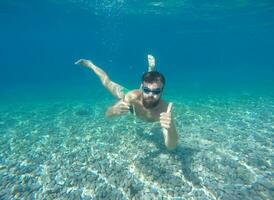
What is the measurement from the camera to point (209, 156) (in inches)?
331

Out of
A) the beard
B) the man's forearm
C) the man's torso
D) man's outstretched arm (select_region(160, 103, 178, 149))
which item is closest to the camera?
man's outstretched arm (select_region(160, 103, 178, 149))

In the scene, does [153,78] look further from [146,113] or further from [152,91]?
[146,113]

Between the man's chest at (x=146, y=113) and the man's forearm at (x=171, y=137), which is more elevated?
the man's chest at (x=146, y=113)

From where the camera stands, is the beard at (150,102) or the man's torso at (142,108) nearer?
the beard at (150,102)

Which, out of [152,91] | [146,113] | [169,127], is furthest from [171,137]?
[146,113]

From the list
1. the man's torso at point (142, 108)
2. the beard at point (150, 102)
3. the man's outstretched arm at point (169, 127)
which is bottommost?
the man's outstretched arm at point (169, 127)

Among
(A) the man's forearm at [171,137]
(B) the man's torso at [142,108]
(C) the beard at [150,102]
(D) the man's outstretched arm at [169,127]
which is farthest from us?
(B) the man's torso at [142,108]

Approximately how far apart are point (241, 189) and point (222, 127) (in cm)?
523

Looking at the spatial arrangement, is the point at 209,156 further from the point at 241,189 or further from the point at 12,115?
the point at 12,115

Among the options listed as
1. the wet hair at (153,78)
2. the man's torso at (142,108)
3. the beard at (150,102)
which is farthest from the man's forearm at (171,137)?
the wet hair at (153,78)

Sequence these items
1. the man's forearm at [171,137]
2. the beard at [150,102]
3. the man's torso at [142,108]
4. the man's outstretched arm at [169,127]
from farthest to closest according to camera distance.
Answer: the man's torso at [142,108]
the beard at [150,102]
the man's forearm at [171,137]
the man's outstretched arm at [169,127]

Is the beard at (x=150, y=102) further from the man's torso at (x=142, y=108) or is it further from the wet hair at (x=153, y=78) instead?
the wet hair at (x=153, y=78)

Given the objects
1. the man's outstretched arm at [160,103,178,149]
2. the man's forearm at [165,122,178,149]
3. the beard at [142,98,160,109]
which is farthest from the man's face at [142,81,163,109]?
the man's forearm at [165,122,178,149]

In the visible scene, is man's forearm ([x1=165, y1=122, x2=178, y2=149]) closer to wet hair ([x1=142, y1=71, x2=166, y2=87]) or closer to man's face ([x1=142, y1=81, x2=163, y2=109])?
man's face ([x1=142, y1=81, x2=163, y2=109])
